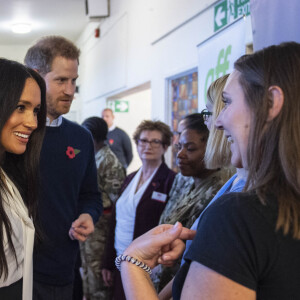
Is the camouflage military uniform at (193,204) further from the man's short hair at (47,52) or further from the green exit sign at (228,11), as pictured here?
the green exit sign at (228,11)

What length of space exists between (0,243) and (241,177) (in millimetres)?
785

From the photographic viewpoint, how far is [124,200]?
2742mm

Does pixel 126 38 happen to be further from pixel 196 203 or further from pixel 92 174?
pixel 196 203

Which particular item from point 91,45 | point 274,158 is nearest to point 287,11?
point 274,158

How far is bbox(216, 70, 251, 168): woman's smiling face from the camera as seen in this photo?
0.85 metres

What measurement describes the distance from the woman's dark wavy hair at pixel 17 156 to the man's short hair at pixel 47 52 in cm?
41

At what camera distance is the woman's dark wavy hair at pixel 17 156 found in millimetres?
1278

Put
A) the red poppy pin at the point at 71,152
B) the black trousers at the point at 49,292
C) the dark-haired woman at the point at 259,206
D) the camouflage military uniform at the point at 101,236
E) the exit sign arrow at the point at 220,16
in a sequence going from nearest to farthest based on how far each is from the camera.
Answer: the dark-haired woman at the point at 259,206
the black trousers at the point at 49,292
the red poppy pin at the point at 71,152
the camouflage military uniform at the point at 101,236
the exit sign arrow at the point at 220,16

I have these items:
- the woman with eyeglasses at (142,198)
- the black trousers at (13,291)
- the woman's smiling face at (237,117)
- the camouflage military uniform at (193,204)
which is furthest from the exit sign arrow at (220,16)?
the black trousers at (13,291)

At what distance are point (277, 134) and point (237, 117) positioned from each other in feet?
0.34

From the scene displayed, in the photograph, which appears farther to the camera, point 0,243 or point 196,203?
point 196,203

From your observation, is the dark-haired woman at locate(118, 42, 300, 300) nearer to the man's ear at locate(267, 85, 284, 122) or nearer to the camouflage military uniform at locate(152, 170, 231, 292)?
the man's ear at locate(267, 85, 284, 122)

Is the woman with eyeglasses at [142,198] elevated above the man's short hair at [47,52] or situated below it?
below

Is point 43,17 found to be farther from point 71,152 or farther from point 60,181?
point 60,181
